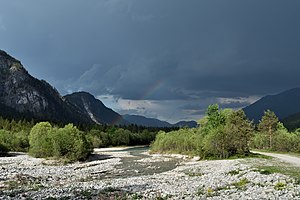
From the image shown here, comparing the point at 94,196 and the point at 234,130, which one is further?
the point at 234,130

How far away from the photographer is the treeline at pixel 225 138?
80688mm

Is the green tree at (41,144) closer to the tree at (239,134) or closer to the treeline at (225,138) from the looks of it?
the treeline at (225,138)

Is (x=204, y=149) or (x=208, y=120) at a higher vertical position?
(x=208, y=120)

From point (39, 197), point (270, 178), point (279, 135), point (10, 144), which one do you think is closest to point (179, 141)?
point (279, 135)

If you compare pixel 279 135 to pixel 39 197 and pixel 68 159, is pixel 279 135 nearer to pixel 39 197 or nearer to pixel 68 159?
pixel 68 159

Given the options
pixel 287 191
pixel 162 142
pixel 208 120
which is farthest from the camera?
pixel 162 142

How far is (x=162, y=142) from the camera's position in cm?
13112

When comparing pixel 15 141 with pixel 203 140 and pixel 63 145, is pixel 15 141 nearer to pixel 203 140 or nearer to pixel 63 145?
pixel 63 145

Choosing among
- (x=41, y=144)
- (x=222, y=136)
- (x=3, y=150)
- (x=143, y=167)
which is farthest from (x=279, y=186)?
(x=3, y=150)

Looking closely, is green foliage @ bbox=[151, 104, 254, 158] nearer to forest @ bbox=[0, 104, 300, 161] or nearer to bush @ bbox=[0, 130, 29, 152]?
forest @ bbox=[0, 104, 300, 161]

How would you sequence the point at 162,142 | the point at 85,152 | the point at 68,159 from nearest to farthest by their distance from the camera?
the point at 68,159 < the point at 85,152 < the point at 162,142

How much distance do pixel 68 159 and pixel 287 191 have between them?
66.6 meters

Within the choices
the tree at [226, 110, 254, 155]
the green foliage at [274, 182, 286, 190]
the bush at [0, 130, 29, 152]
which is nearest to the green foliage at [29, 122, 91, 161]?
the bush at [0, 130, 29, 152]

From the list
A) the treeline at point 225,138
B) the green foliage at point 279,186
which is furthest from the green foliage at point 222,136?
the green foliage at point 279,186
